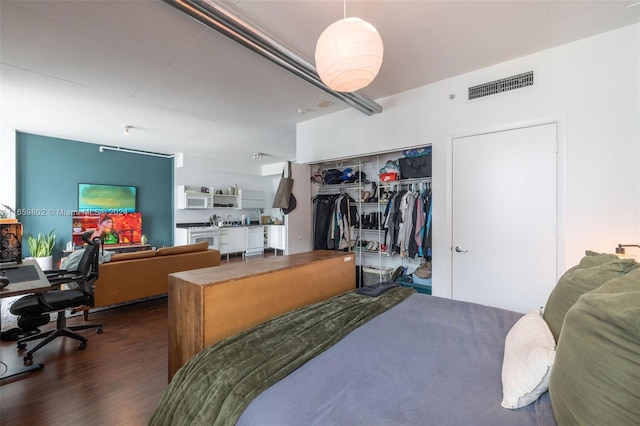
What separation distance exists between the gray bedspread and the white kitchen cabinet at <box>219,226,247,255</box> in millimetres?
6333

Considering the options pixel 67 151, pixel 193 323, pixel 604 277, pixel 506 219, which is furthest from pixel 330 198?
pixel 67 151

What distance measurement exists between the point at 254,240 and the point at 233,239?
73cm

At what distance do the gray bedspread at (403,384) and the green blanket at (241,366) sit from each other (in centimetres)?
5

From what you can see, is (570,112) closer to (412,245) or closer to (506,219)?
(506,219)

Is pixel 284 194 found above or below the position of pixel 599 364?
above

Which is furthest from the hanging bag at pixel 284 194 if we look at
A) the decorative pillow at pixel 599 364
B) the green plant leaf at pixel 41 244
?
the green plant leaf at pixel 41 244

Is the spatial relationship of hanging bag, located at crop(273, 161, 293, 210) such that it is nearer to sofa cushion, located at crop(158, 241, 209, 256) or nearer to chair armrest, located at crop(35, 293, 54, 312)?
sofa cushion, located at crop(158, 241, 209, 256)

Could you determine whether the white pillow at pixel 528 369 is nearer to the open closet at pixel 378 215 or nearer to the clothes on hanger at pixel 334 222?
the open closet at pixel 378 215

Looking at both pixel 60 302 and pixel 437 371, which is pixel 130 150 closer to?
pixel 60 302

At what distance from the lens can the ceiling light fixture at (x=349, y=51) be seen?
130cm

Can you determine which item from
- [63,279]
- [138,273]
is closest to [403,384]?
[63,279]

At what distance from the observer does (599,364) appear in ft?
2.27

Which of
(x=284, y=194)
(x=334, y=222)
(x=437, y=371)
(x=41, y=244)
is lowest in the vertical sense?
(x=437, y=371)

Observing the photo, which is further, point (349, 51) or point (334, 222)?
point (334, 222)
